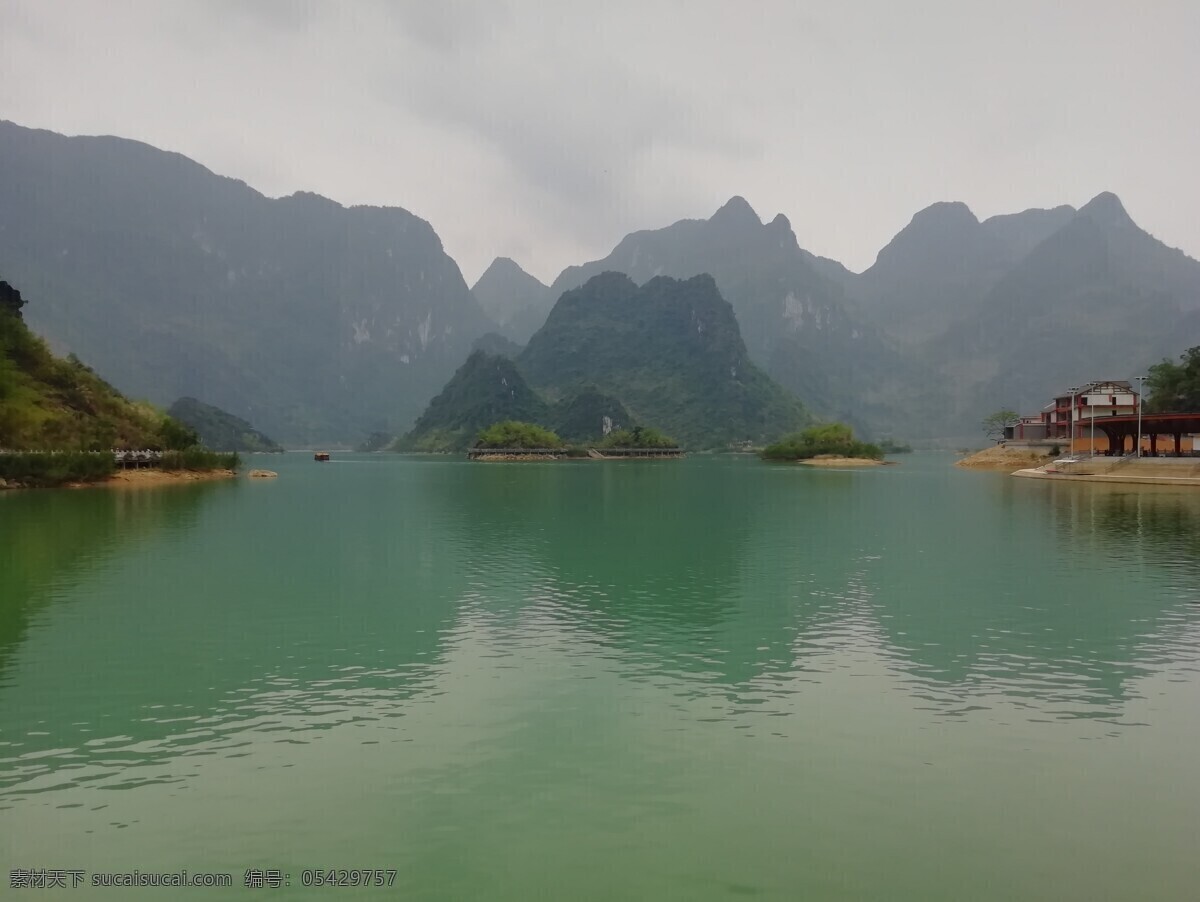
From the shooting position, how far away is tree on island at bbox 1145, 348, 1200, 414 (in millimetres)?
127375

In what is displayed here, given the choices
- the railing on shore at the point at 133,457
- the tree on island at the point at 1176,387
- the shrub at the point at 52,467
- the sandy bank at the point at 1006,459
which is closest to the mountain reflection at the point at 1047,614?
the shrub at the point at 52,467

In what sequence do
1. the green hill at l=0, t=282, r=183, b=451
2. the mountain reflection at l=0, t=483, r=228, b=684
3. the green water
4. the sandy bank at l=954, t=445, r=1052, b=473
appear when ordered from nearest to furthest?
the green water
the mountain reflection at l=0, t=483, r=228, b=684
the green hill at l=0, t=282, r=183, b=451
the sandy bank at l=954, t=445, r=1052, b=473

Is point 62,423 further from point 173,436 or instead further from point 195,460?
point 173,436

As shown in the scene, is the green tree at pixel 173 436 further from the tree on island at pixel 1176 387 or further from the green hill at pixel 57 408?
the tree on island at pixel 1176 387

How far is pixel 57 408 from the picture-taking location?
348ft

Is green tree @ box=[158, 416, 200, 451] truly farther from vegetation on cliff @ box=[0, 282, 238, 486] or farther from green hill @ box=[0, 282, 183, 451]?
vegetation on cliff @ box=[0, 282, 238, 486]

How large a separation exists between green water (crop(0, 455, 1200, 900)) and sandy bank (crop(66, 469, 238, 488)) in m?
67.1

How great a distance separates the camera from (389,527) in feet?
175

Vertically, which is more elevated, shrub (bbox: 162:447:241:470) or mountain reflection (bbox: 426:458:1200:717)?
shrub (bbox: 162:447:241:470)

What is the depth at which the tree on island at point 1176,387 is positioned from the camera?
12738 cm

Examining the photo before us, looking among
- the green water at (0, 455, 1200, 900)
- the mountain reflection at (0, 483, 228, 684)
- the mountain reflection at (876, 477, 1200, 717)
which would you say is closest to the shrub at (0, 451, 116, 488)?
the mountain reflection at (0, 483, 228, 684)

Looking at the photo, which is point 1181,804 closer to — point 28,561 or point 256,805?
point 256,805

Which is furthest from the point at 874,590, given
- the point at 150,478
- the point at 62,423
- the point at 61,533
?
the point at 62,423

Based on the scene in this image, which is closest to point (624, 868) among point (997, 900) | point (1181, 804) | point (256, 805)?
point (997, 900)
